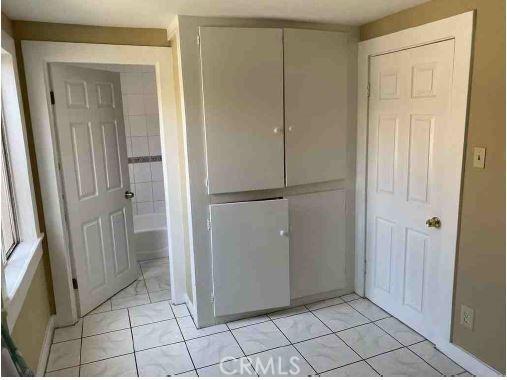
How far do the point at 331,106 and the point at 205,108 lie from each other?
872mm

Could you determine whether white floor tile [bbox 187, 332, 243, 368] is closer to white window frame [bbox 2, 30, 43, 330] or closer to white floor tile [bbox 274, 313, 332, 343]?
white floor tile [bbox 274, 313, 332, 343]

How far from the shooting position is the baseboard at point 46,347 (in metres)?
2.26

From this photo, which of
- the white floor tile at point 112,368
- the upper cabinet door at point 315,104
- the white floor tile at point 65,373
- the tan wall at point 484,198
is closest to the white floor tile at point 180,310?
the white floor tile at point 112,368

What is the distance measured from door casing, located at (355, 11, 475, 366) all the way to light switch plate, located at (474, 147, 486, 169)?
0.07m

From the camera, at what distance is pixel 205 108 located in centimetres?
246

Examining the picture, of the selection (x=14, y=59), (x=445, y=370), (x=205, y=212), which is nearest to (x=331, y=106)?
(x=205, y=212)

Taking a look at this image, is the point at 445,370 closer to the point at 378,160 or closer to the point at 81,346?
the point at 378,160

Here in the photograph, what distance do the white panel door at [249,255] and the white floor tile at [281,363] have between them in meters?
0.41

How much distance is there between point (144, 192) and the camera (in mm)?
4449

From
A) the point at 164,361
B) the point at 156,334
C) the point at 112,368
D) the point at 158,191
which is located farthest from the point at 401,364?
the point at 158,191

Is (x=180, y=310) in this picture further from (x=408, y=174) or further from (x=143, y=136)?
(x=143, y=136)

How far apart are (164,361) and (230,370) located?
0.40 meters

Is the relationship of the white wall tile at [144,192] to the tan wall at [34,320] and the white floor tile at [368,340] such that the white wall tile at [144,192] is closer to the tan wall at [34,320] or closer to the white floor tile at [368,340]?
the tan wall at [34,320]

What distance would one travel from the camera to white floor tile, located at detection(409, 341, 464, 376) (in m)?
2.23
